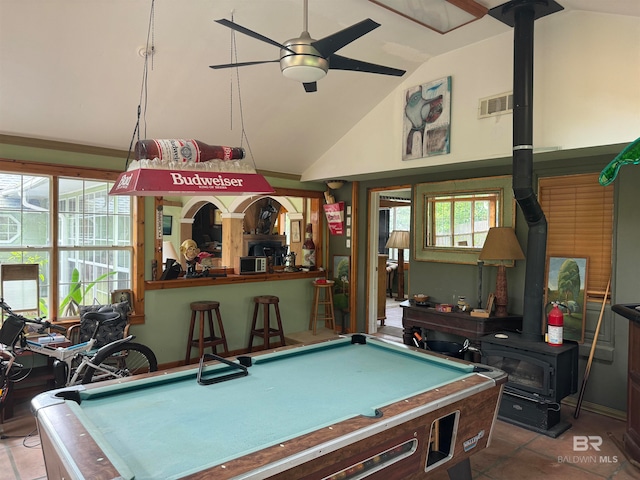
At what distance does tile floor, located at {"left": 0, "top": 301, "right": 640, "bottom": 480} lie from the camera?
9.50 ft

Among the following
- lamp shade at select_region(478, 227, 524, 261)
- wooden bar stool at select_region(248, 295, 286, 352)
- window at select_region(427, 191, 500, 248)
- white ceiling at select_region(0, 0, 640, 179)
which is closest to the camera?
white ceiling at select_region(0, 0, 640, 179)

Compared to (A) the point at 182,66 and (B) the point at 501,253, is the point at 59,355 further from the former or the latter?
(B) the point at 501,253

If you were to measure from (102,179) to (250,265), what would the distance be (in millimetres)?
2027

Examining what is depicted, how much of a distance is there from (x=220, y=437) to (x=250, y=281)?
402 cm

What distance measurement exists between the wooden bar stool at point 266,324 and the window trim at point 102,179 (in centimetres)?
137

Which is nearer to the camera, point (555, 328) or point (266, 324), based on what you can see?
point (555, 328)

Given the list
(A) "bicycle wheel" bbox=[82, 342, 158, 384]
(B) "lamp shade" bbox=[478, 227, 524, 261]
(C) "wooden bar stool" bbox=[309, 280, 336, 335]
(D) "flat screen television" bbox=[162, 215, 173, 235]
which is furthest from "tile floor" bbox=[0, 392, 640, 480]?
(D) "flat screen television" bbox=[162, 215, 173, 235]

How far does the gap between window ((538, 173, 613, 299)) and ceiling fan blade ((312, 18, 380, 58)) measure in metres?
2.82

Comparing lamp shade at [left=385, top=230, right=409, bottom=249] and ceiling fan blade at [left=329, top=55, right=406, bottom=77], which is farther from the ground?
ceiling fan blade at [left=329, top=55, right=406, bottom=77]

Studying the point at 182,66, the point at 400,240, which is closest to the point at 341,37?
the point at 182,66

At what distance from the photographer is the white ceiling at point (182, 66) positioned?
3232 mm

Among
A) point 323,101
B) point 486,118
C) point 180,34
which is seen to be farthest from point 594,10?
point 180,34

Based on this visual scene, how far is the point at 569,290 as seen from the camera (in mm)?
4117

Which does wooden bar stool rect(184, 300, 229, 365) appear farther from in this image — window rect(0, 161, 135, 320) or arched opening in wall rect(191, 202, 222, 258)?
arched opening in wall rect(191, 202, 222, 258)
